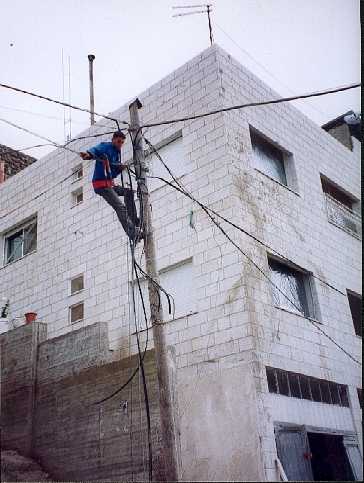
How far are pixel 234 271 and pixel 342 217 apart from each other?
19.6 ft

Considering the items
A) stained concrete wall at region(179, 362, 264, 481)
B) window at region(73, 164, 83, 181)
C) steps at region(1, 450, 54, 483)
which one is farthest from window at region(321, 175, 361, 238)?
steps at region(1, 450, 54, 483)

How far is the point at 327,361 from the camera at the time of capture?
11.6 meters

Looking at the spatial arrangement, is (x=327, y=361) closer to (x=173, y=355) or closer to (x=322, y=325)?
(x=322, y=325)

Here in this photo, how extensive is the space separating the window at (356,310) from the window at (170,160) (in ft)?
16.9

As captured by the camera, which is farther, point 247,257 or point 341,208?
point 341,208

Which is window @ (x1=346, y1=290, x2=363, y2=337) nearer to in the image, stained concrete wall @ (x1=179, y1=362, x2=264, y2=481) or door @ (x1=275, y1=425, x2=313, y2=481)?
door @ (x1=275, y1=425, x2=313, y2=481)

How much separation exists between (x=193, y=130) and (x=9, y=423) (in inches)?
304

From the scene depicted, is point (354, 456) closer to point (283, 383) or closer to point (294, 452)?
point (294, 452)

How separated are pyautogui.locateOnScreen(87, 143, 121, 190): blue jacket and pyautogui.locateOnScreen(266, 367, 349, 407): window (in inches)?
173

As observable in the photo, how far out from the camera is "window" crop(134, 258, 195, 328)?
36.3 ft

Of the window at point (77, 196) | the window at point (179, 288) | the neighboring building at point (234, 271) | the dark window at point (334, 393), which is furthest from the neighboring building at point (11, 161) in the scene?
the dark window at point (334, 393)

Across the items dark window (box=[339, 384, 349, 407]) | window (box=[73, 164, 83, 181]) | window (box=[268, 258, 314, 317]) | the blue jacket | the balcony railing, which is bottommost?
dark window (box=[339, 384, 349, 407])

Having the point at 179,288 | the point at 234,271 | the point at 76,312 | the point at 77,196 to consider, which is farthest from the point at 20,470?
the point at 77,196

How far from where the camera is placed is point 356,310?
45.6 ft
